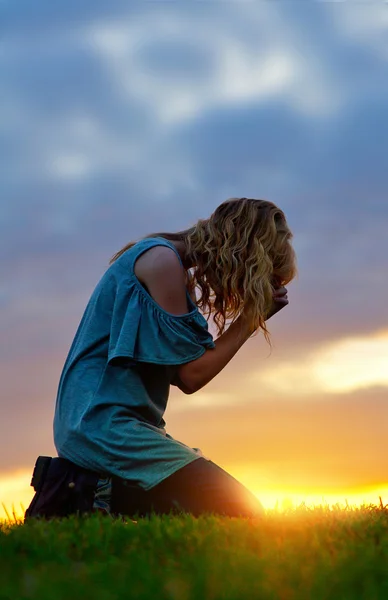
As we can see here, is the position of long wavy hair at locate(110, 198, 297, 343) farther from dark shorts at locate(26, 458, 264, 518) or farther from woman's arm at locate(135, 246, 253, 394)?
dark shorts at locate(26, 458, 264, 518)

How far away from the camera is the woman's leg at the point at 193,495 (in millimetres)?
5199

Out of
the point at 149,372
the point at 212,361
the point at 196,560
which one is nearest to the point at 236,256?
the point at 212,361

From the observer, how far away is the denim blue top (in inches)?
204

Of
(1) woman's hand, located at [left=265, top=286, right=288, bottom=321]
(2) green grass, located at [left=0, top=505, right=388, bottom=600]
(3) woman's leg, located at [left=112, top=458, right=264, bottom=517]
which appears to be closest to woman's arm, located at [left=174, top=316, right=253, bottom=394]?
(1) woman's hand, located at [left=265, top=286, right=288, bottom=321]

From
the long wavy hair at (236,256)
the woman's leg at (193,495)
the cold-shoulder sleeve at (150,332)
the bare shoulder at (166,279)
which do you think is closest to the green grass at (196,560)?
the woman's leg at (193,495)

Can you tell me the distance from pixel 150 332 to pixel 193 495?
1119mm

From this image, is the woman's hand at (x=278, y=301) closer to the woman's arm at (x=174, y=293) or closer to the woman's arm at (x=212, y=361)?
the woman's arm at (x=212, y=361)

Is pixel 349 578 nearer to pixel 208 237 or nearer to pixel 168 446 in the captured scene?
pixel 168 446

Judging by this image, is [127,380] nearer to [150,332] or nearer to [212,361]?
[150,332]

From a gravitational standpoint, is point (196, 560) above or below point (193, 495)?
below

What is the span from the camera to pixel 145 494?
208 inches

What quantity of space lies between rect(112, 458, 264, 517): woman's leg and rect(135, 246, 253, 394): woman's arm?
58 centimetres

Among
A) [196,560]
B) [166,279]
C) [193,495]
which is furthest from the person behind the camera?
[166,279]

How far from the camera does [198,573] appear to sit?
110 inches
